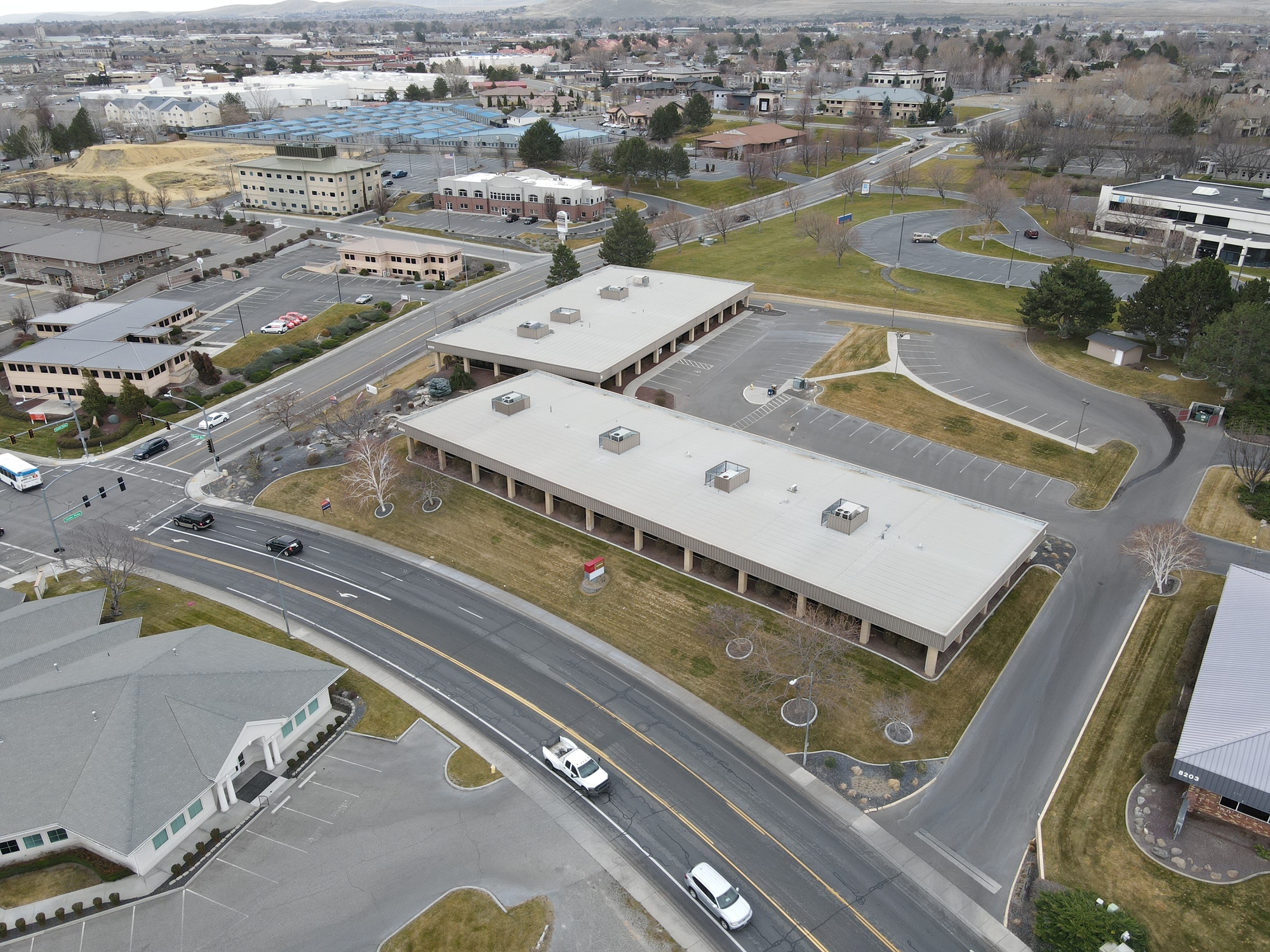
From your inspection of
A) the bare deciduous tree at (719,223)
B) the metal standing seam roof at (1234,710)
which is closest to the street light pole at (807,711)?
the metal standing seam roof at (1234,710)

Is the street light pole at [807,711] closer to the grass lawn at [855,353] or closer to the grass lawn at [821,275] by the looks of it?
the grass lawn at [855,353]

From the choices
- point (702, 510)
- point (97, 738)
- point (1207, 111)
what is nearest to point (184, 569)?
point (97, 738)

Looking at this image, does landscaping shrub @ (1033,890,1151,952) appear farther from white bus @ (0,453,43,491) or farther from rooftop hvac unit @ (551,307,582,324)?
white bus @ (0,453,43,491)

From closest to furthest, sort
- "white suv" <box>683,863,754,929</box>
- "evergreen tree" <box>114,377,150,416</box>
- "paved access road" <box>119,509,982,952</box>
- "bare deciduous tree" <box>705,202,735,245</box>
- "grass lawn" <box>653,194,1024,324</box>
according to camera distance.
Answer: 1. "white suv" <box>683,863,754,929</box>
2. "paved access road" <box>119,509,982,952</box>
3. "evergreen tree" <box>114,377,150,416</box>
4. "grass lawn" <box>653,194,1024,324</box>
5. "bare deciduous tree" <box>705,202,735,245</box>

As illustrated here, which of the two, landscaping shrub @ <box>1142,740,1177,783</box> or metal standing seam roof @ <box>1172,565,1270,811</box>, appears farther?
landscaping shrub @ <box>1142,740,1177,783</box>

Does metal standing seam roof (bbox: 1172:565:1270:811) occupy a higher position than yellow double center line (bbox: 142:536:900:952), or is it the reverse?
metal standing seam roof (bbox: 1172:565:1270:811)

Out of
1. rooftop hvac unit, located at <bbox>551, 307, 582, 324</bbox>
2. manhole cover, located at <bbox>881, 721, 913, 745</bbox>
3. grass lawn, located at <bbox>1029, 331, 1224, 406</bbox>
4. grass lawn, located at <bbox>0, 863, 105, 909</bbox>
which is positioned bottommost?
grass lawn, located at <bbox>0, 863, 105, 909</bbox>

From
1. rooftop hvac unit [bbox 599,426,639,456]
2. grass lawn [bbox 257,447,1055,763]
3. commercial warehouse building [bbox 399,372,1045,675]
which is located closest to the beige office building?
commercial warehouse building [bbox 399,372,1045,675]

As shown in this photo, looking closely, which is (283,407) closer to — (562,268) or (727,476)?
(727,476)
